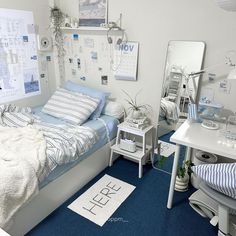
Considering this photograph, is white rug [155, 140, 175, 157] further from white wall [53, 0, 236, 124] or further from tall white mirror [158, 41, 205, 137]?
white wall [53, 0, 236, 124]

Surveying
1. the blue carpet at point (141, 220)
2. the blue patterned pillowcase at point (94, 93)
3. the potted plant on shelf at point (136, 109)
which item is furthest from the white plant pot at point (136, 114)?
the blue carpet at point (141, 220)

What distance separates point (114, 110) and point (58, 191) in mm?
1118

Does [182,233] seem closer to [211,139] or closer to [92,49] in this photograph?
[211,139]

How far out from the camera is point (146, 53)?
95.0 inches

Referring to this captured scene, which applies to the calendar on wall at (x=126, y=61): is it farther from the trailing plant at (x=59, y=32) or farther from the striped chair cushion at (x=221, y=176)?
the striped chair cushion at (x=221, y=176)

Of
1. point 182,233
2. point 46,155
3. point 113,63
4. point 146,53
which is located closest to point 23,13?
point 113,63

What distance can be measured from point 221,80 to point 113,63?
124 centimetres

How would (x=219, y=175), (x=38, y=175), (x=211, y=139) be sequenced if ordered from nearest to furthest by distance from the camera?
(x=219, y=175) < (x=38, y=175) < (x=211, y=139)

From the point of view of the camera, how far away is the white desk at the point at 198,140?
1.63 meters

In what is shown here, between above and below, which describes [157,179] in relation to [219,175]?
below

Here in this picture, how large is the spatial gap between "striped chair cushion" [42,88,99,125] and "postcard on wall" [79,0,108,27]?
89 centimetres

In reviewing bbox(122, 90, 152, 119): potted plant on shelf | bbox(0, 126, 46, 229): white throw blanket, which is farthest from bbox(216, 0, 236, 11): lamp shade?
bbox(0, 126, 46, 229): white throw blanket

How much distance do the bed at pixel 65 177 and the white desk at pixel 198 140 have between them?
0.88m

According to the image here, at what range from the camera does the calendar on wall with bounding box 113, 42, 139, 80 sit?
A: 8.10ft
